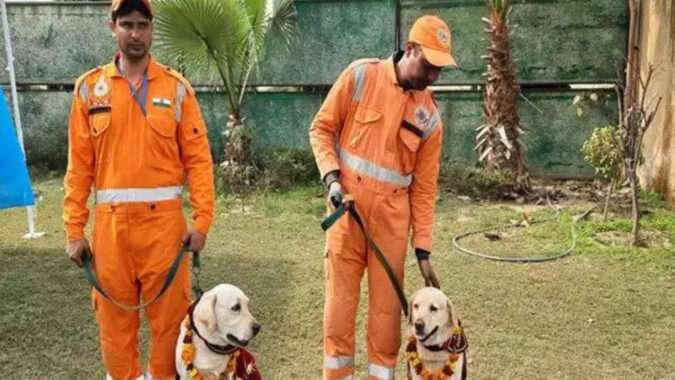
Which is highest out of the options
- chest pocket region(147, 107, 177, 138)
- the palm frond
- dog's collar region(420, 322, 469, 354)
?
the palm frond

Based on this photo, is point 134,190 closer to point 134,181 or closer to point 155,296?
point 134,181

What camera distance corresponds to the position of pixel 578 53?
810 cm

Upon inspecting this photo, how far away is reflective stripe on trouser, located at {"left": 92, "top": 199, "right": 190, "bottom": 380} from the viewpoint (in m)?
2.95

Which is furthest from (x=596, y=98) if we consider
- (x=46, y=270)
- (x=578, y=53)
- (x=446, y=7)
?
(x=46, y=270)

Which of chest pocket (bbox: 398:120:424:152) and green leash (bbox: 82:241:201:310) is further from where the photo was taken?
chest pocket (bbox: 398:120:424:152)

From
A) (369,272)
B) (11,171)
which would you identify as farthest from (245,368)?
(11,171)

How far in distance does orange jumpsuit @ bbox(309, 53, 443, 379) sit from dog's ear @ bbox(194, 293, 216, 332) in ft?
2.16

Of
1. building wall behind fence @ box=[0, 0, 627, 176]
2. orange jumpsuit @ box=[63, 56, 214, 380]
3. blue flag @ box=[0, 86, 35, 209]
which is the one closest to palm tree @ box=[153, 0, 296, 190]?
building wall behind fence @ box=[0, 0, 627, 176]

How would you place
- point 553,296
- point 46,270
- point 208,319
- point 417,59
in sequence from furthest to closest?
point 46,270
point 553,296
point 417,59
point 208,319

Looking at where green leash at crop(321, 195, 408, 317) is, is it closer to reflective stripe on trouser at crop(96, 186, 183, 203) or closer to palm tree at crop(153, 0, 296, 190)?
reflective stripe on trouser at crop(96, 186, 183, 203)

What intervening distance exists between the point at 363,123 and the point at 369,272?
0.75 meters

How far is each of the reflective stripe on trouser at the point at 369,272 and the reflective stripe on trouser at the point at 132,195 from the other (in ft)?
2.82

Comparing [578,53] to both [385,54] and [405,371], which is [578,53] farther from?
[405,371]

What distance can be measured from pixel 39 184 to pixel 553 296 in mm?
6811
